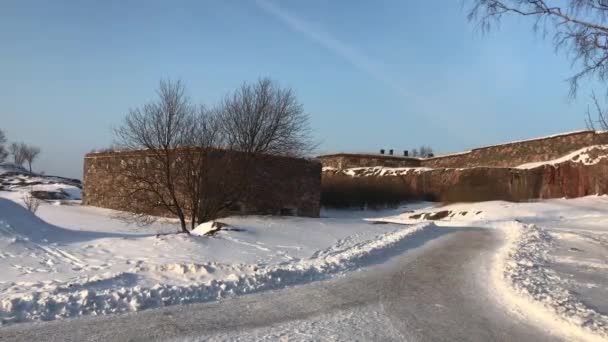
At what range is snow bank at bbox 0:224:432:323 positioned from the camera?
6.58 meters

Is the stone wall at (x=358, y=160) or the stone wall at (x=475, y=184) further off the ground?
the stone wall at (x=358, y=160)

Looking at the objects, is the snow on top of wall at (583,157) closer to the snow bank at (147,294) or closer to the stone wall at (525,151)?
the stone wall at (525,151)

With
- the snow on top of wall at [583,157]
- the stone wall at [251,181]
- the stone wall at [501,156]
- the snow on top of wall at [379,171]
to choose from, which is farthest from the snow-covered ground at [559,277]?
the snow on top of wall at [379,171]

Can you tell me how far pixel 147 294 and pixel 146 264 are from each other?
225 centimetres

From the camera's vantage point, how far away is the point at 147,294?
7.55 meters

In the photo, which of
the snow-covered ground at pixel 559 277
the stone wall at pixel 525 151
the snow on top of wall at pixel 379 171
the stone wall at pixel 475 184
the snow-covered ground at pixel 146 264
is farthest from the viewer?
the snow on top of wall at pixel 379 171

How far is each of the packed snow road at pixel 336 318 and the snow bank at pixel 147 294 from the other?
11.4 inches

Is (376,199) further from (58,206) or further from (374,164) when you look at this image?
(58,206)

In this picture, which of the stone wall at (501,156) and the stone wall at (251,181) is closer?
the stone wall at (251,181)

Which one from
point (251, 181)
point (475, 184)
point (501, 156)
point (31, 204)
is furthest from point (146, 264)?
point (501, 156)

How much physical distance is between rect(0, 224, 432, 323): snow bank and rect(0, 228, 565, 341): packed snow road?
0.95 feet

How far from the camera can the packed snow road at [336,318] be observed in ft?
19.6

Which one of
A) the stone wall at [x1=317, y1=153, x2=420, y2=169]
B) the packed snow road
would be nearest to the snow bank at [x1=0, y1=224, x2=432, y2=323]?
the packed snow road

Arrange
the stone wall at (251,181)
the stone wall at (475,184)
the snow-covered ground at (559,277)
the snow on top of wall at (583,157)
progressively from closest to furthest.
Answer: the snow-covered ground at (559,277) < the stone wall at (251,181) < the snow on top of wall at (583,157) < the stone wall at (475,184)
